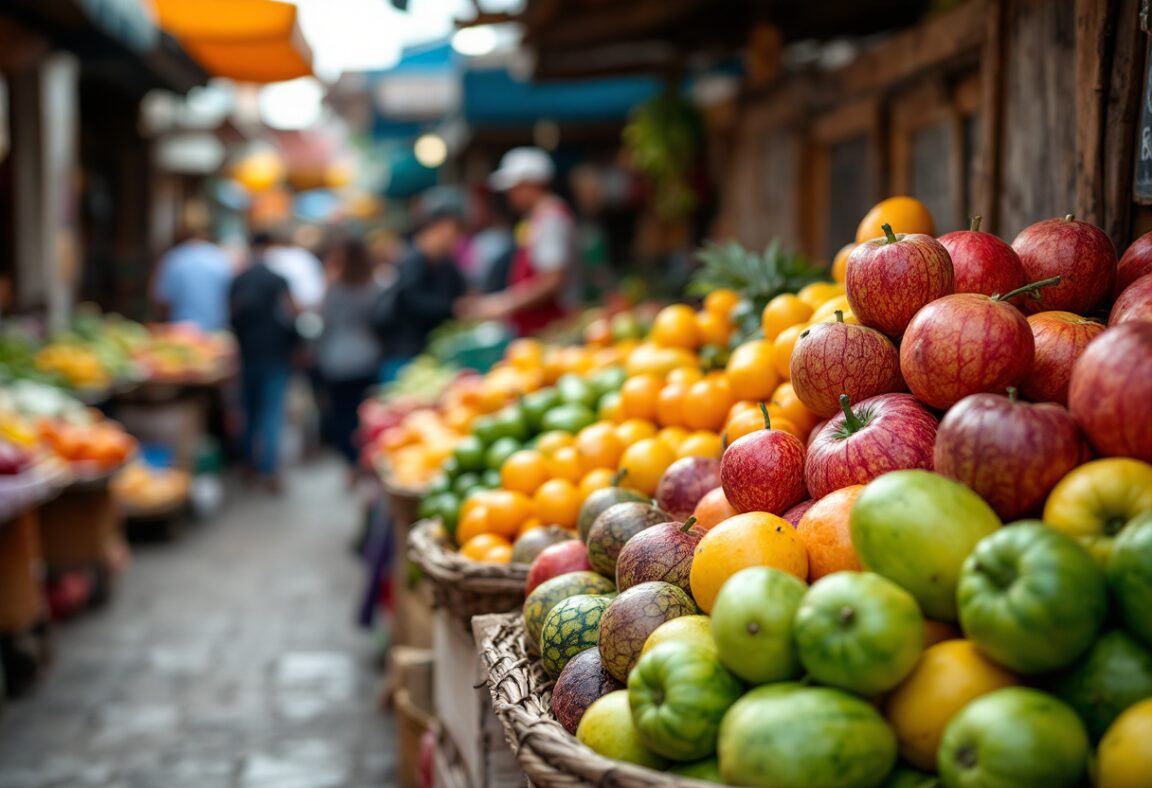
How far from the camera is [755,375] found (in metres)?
2.94

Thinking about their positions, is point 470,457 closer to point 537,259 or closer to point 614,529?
point 614,529

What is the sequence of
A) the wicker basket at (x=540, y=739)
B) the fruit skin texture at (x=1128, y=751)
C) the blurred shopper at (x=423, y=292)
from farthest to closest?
1. the blurred shopper at (x=423, y=292)
2. the wicker basket at (x=540, y=739)
3. the fruit skin texture at (x=1128, y=751)

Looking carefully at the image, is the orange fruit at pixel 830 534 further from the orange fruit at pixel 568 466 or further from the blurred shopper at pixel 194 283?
the blurred shopper at pixel 194 283

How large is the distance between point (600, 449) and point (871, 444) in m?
1.41

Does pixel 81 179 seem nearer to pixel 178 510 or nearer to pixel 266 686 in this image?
pixel 178 510

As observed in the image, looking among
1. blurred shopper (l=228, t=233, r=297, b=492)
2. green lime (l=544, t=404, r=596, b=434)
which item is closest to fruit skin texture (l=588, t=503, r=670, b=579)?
green lime (l=544, t=404, r=596, b=434)

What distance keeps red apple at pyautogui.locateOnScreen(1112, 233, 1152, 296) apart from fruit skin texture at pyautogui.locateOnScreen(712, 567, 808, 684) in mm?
1177

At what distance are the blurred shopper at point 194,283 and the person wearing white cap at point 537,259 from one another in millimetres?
4445

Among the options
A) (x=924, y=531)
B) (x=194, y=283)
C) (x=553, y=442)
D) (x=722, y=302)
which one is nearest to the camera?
(x=924, y=531)

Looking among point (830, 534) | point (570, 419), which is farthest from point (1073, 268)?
point (570, 419)

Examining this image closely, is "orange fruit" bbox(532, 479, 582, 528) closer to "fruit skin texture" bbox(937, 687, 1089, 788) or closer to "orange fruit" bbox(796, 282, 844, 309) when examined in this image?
"orange fruit" bbox(796, 282, 844, 309)

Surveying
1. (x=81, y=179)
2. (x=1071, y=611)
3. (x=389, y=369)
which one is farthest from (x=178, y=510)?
(x=1071, y=611)

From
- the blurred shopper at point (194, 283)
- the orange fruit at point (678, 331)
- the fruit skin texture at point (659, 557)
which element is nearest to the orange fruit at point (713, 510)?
the fruit skin texture at point (659, 557)

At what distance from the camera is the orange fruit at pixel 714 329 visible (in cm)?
388
